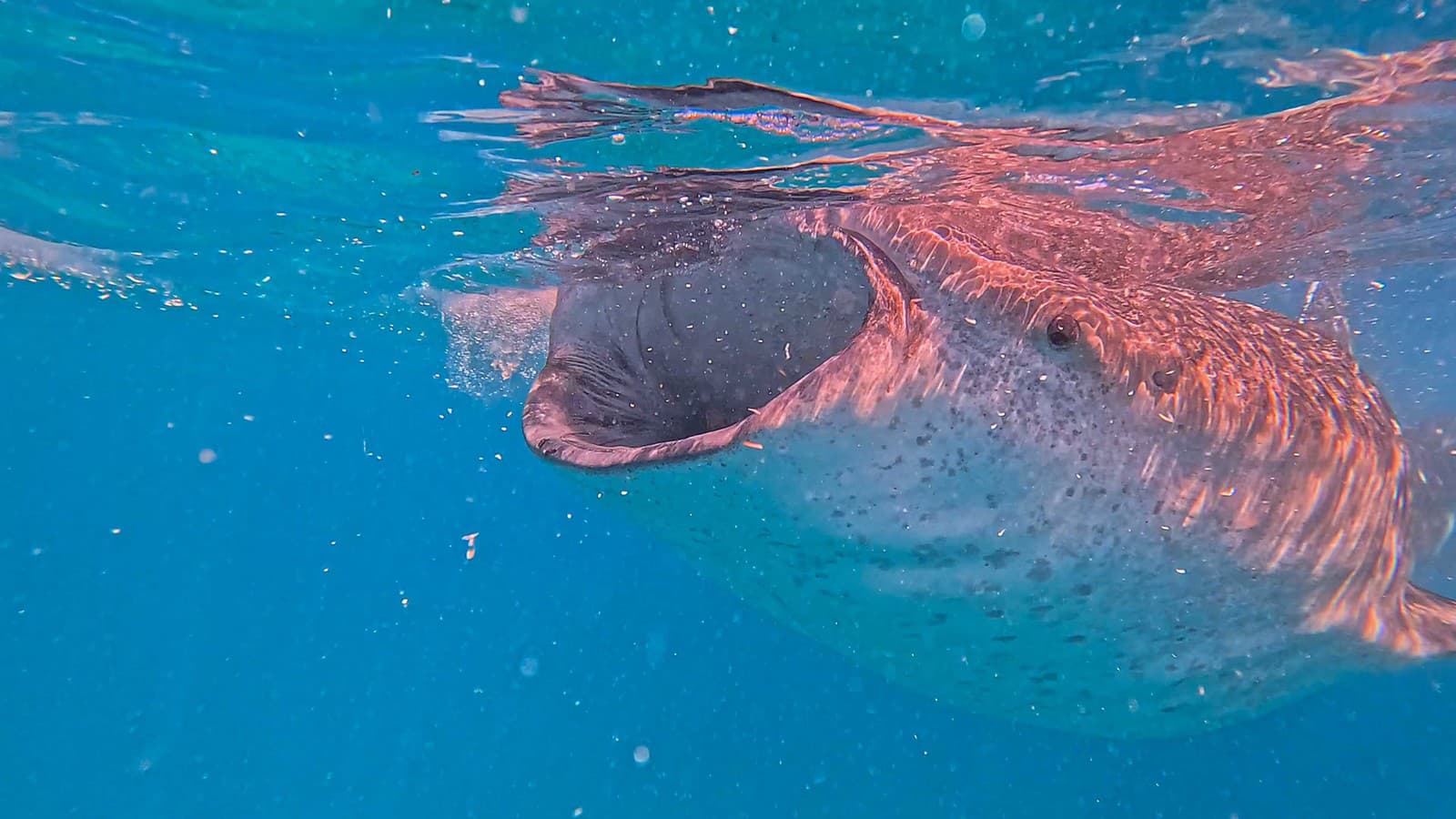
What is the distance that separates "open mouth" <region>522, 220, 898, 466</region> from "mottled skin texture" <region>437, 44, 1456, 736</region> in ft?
0.05

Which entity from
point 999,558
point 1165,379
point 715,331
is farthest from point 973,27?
point 999,558

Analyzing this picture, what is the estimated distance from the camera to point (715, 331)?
14.6 ft

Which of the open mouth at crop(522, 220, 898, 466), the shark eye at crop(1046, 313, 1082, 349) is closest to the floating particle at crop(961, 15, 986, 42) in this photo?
the open mouth at crop(522, 220, 898, 466)

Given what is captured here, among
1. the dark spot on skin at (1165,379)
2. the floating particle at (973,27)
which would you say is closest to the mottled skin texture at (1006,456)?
the dark spot on skin at (1165,379)

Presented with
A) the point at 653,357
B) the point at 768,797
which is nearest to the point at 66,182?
the point at 653,357

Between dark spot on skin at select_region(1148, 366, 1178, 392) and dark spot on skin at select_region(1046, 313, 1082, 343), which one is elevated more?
dark spot on skin at select_region(1046, 313, 1082, 343)

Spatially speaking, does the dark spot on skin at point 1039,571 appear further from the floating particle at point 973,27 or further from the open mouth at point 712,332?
the floating particle at point 973,27

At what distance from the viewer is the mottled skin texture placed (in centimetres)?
298

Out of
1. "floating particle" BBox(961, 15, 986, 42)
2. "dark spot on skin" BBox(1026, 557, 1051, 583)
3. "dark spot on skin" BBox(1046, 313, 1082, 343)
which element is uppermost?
"floating particle" BBox(961, 15, 986, 42)

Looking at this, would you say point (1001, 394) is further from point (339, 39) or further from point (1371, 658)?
point (339, 39)

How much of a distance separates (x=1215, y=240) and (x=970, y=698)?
5733 mm

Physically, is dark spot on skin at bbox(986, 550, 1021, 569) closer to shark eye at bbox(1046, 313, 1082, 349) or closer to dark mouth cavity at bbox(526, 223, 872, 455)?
shark eye at bbox(1046, 313, 1082, 349)

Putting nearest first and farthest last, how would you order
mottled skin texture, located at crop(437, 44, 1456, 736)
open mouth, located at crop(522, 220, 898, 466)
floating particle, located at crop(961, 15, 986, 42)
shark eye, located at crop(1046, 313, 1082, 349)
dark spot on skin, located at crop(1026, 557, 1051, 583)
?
mottled skin texture, located at crop(437, 44, 1456, 736)
shark eye, located at crop(1046, 313, 1082, 349)
dark spot on skin, located at crop(1026, 557, 1051, 583)
open mouth, located at crop(522, 220, 898, 466)
floating particle, located at crop(961, 15, 986, 42)

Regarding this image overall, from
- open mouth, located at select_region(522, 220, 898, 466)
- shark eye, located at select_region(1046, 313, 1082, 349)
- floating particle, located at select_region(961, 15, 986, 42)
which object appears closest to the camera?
shark eye, located at select_region(1046, 313, 1082, 349)
